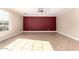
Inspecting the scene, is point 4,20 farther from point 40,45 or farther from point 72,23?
point 72,23

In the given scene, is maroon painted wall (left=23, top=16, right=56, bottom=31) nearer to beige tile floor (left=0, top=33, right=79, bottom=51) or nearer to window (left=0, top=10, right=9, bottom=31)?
window (left=0, top=10, right=9, bottom=31)

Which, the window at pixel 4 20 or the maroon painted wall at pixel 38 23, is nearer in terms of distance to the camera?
the window at pixel 4 20

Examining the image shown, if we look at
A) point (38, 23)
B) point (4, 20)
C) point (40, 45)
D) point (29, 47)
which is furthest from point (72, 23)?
point (38, 23)

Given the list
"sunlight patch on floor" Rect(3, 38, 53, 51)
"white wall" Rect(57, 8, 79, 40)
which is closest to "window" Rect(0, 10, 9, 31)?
"sunlight patch on floor" Rect(3, 38, 53, 51)

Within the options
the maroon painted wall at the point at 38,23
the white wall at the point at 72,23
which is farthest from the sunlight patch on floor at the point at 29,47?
the maroon painted wall at the point at 38,23

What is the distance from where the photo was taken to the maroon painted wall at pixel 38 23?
583 inches

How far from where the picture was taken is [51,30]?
15.0 meters

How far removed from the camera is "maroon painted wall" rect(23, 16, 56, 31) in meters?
14.8

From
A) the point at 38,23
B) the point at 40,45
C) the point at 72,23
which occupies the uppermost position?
the point at 38,23

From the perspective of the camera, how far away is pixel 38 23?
1488 centimetres

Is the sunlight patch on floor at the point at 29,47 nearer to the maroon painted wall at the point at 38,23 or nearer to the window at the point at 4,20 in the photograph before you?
the window at the point at 4,20

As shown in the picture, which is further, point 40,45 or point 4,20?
point 4,20
